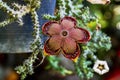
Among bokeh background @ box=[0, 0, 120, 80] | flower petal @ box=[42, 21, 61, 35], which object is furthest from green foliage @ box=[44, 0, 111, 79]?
bokeh background @ box=[0, 0, 120, 80]

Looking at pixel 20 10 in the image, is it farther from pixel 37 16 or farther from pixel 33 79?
pixel 33 79

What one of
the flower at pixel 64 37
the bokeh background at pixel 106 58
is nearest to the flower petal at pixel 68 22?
the flower at pixel 64 37

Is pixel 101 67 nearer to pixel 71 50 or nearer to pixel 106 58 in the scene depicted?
pixel 71 50

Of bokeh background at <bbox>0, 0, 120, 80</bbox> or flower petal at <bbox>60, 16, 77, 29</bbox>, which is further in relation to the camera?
bokeh background at <bbox>0, 0, 120, 80</bbox>

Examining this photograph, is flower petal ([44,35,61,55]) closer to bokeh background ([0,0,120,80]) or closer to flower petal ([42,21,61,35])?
flower petal ([42,21,61,35])

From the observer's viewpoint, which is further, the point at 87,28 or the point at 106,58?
the point at 106,58

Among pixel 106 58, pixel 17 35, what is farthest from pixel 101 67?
pixel 106 58
